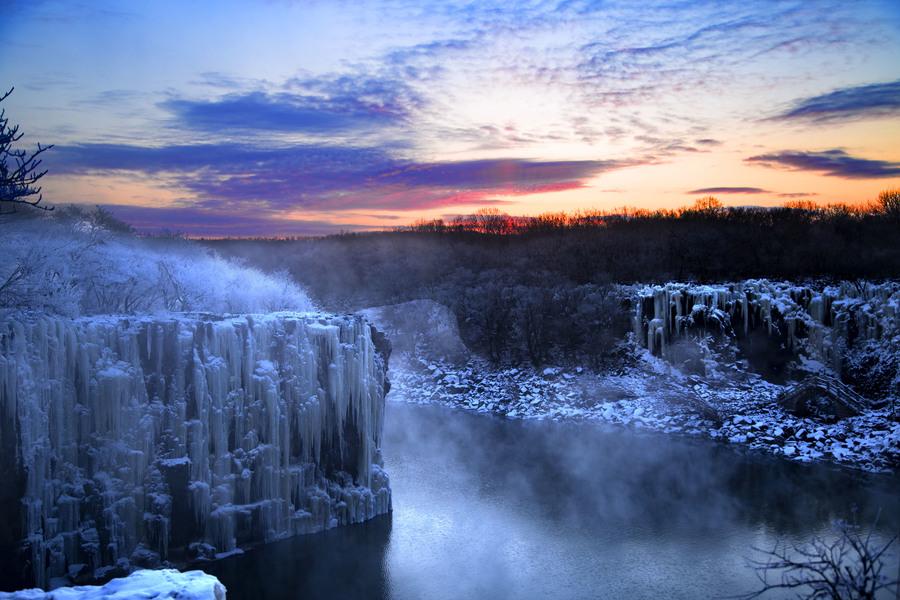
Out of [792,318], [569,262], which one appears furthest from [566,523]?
[569,262]

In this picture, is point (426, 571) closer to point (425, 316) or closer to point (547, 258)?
point (425, 316)

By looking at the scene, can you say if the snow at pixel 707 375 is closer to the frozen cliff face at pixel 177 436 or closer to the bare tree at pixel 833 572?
the bare tree at pixel 833 572

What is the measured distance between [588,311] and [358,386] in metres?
27.1

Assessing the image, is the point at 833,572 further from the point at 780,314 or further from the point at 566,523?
the point at 780,314

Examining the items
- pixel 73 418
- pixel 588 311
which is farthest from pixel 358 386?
pixel 588 311

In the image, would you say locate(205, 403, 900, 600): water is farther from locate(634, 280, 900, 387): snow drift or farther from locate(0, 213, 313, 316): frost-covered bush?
locate(634, 280, 900, 387): snow drift

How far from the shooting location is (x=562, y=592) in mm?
15383

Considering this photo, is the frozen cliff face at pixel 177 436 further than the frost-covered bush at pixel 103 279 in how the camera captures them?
No

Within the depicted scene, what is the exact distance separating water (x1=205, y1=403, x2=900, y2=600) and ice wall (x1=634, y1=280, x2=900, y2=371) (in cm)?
1096

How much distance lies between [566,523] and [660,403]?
56.5 ft

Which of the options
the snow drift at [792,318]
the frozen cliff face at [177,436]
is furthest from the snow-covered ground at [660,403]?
the frozen cliff face at [177,436]

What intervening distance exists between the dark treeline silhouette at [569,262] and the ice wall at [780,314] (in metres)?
3.64

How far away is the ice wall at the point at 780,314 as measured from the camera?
120 feet

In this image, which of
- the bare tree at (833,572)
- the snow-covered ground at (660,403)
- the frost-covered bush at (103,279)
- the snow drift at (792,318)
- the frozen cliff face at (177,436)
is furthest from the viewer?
the snow drift at (792,318)
